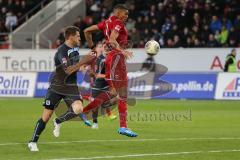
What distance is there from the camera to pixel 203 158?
41.4ft

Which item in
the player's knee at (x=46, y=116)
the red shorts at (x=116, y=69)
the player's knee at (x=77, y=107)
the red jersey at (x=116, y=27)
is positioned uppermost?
the red jersey at (x=116, y=27)

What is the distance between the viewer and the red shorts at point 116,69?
53.7 ft

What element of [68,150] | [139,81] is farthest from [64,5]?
[68,150]

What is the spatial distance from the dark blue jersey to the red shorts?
2.15 m

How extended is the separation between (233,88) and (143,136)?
13.5 metres

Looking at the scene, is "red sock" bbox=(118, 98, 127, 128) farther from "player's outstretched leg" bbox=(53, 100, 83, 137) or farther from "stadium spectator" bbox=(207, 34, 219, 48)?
"stadium spectator" bbox=(207, 34, 219, 48)

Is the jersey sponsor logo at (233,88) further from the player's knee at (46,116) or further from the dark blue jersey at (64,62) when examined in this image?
the player's knee at (46,116)

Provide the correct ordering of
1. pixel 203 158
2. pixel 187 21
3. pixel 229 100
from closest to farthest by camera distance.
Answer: pixel 203 158, pixel 229 100, pixel 187 21

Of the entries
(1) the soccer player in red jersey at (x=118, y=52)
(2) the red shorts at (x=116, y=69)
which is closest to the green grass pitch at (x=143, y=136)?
(1) the soccer player in red jersey at (x=118, y=52)

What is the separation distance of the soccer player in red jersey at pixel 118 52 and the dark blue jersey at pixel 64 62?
163 centimetres

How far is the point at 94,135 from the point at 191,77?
1448cm

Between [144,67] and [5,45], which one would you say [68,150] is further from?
[5,45]

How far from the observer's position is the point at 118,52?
1608 cm

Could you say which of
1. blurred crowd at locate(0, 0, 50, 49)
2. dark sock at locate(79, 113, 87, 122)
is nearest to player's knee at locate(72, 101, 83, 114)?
dark sock at locate(79, 113, 87, 122)
